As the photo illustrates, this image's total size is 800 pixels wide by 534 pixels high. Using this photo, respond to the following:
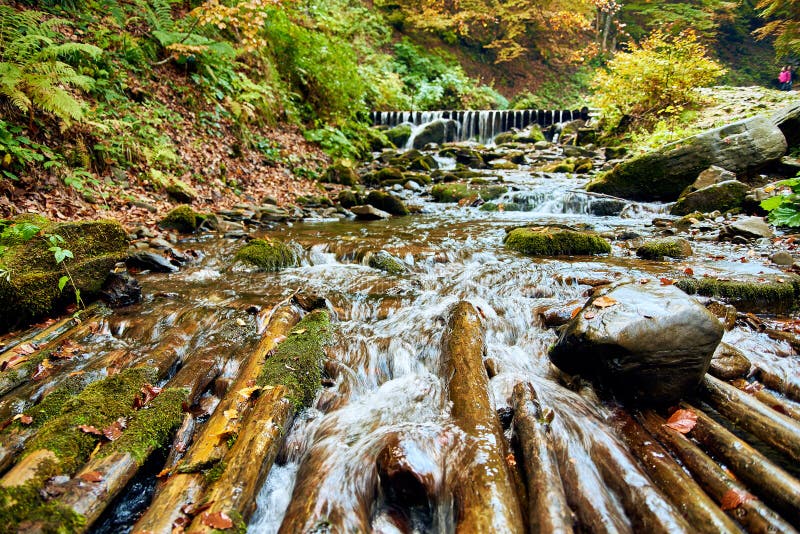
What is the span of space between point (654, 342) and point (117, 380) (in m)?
3.30

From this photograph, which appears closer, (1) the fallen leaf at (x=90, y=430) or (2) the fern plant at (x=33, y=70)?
(1) the fallen leaf at (x=90, y=430)

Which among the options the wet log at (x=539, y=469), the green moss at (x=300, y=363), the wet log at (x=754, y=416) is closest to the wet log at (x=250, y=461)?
the green moss at (x=300, y=363)

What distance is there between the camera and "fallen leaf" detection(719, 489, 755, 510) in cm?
160

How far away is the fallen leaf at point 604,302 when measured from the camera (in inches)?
99.0

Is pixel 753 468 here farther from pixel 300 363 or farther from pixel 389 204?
pixel 389 204

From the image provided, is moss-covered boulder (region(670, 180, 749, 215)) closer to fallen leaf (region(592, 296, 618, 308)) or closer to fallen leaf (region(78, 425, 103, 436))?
fallen leaf (region(592, 296, 618, 308))

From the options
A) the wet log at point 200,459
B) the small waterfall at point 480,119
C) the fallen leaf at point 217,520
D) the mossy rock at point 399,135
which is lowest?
the wet log at point 200,459

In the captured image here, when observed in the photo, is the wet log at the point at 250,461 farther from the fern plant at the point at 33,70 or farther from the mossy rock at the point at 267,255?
the fern plant at the point at 33,70

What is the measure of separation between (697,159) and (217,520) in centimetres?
1018

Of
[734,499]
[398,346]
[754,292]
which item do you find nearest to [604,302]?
[734,499]

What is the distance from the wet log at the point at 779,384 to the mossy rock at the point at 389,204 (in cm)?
698

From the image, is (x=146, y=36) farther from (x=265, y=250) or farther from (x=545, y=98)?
(x=545, y=98)

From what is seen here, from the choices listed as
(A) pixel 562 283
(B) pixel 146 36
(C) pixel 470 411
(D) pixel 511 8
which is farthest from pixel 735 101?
(D) pixel 511 8

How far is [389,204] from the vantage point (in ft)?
29.0
